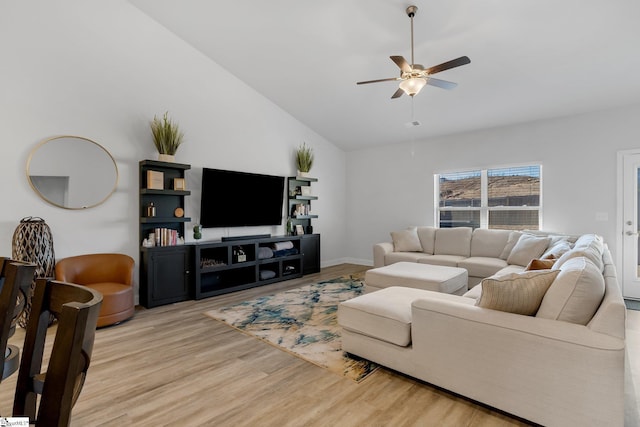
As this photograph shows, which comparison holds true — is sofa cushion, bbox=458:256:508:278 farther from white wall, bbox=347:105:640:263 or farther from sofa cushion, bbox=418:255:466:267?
white wall, bbox=347:105:640:263

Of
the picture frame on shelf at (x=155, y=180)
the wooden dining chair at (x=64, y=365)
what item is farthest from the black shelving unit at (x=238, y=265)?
the wooden dining chair at (x=64, y=365)

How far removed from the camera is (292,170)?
6.33m

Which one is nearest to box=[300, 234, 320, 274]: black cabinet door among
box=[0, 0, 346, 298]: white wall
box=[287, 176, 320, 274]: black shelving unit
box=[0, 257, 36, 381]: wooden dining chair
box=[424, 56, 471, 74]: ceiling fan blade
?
box=[287, 176, 320, 274]: black shelving unit

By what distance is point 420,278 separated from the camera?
145 inches

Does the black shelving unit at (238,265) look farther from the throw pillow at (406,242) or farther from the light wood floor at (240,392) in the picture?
the throw pillow at (406,242)

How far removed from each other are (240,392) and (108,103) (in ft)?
12.5

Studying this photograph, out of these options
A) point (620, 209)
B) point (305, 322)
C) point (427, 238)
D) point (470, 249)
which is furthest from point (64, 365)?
point (620, 209)

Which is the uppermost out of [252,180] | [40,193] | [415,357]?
[252,180]

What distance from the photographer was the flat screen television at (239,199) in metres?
4.90

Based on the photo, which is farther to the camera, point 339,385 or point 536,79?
point 536,79

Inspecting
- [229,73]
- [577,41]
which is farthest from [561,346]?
[229,73]

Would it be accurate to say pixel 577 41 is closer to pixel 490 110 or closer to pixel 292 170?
pixel 490 110

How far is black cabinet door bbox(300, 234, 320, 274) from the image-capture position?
6094mm

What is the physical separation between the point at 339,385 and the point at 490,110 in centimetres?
455
